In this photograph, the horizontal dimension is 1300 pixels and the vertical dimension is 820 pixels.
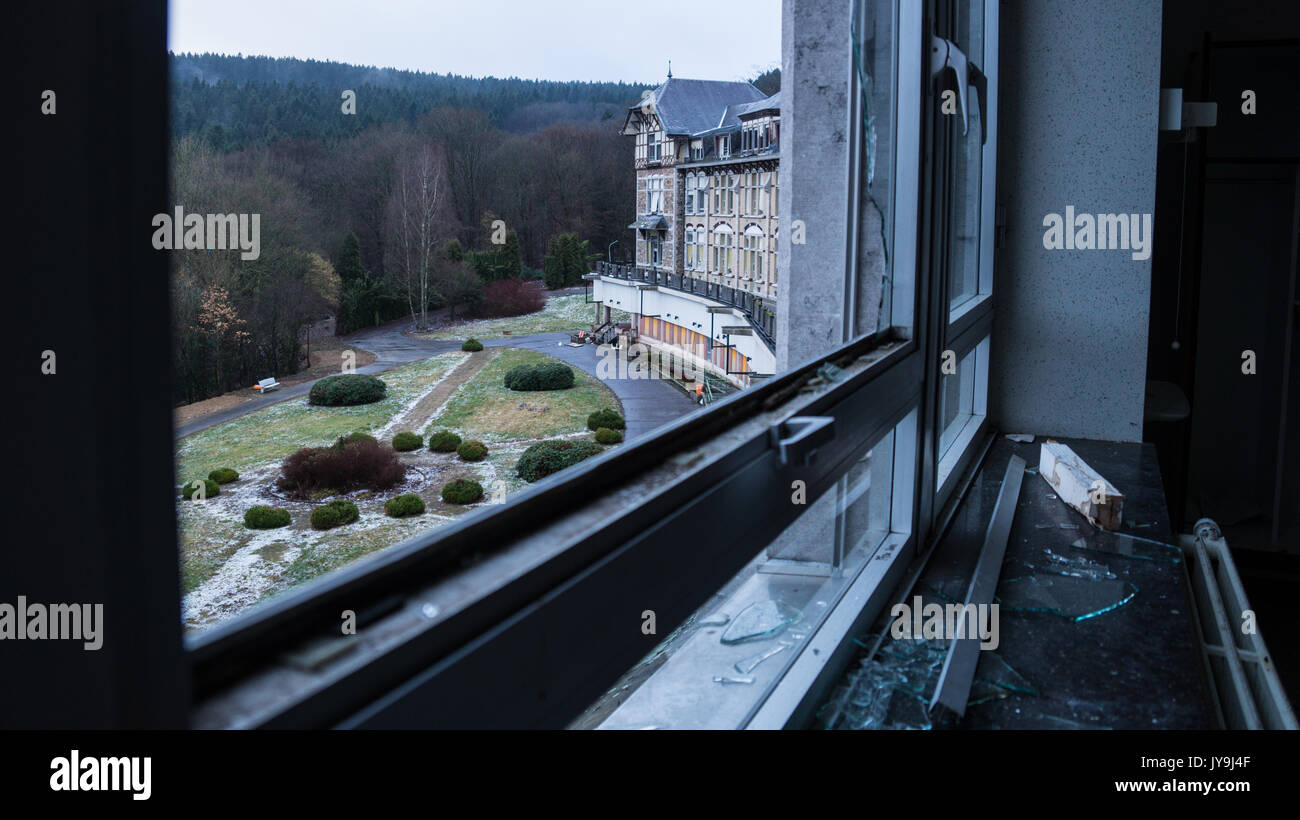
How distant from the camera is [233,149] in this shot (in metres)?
0.53

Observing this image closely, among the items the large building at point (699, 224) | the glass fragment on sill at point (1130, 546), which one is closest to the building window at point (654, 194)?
the large building at point (699, 224)

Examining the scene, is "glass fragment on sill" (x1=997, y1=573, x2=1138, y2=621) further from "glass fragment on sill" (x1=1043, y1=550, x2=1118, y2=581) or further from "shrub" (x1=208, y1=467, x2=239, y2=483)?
"shrub" (x1=208, y1=467, x2=239, y2=483)

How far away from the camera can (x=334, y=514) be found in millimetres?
600

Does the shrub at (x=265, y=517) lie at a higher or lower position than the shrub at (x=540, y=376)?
lower

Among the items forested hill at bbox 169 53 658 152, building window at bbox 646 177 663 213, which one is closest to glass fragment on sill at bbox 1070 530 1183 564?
building window at bbox 646 177 663 213

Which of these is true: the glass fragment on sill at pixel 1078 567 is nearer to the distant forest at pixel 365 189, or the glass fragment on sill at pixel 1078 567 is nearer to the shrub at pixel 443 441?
the distant forest at pixel 365 189

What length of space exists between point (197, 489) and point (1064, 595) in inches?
75.5

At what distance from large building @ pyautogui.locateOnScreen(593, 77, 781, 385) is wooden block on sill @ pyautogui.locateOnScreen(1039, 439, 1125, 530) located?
56.8 inches

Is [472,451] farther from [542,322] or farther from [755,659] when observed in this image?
[755,659]

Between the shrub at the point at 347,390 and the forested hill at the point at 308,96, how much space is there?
144 mm

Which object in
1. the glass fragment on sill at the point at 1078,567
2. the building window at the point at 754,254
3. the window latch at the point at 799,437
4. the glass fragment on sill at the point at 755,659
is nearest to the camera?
the window latch at the point at 799,437

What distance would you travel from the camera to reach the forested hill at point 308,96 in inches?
19.4
